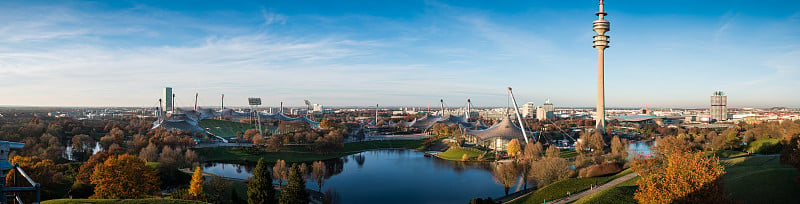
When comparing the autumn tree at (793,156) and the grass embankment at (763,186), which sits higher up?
the autumn tree at (793,156)

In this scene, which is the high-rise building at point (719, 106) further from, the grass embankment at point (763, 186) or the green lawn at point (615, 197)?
the green lawn at point (615, 197)

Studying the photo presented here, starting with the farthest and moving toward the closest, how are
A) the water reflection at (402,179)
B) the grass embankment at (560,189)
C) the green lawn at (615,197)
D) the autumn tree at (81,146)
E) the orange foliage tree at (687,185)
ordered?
the autumn tree at (81,146) → the water reflection at (402,179) → the grass embankment at (560,189) → the green lawn at (615,197) → the orange foliage tree at (687,185)

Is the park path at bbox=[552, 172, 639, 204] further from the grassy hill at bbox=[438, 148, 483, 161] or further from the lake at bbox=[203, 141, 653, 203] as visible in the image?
the grassy hill at bbox=[438, 148, 483, 161]

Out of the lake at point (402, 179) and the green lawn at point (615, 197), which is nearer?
the green lawn at point (615, 197)

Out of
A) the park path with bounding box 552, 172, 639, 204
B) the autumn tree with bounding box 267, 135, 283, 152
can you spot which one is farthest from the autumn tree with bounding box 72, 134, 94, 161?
the park path with bounding box 552, 172, 639, 204

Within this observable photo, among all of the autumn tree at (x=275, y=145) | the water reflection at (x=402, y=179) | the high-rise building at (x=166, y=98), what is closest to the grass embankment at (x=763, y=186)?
the water reflection at (x=402, y=179)

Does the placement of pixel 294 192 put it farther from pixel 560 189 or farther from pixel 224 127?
pixel 224 127

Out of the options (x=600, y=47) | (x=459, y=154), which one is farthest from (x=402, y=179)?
(x=600, y=47)
